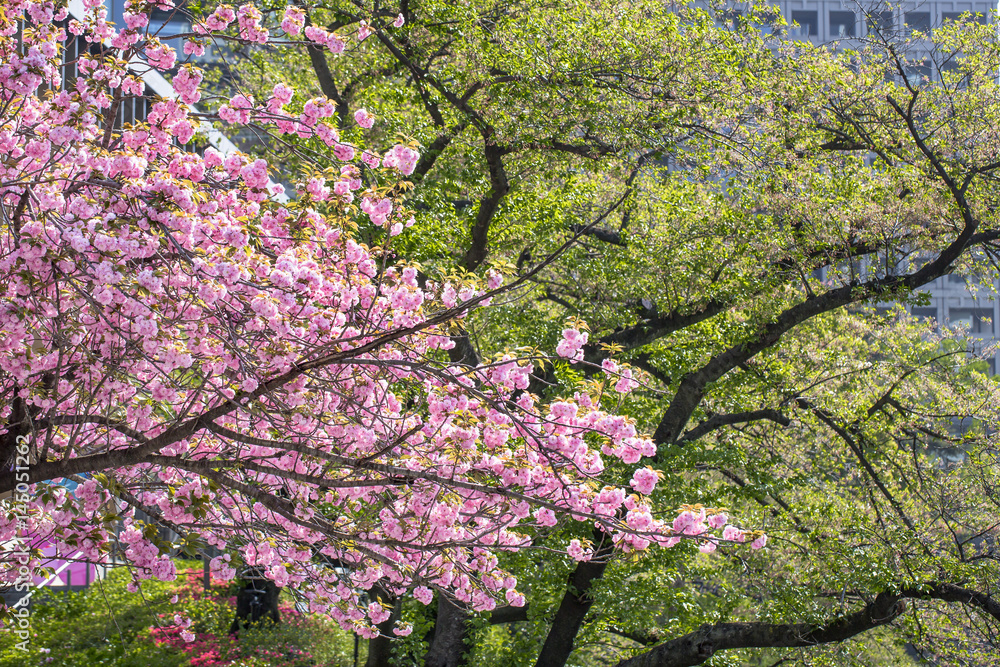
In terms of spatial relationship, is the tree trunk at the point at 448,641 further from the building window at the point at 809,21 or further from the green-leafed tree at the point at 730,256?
the building window at the point at 809,21

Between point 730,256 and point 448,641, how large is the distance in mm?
5795

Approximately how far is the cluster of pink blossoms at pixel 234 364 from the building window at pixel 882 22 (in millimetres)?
6103

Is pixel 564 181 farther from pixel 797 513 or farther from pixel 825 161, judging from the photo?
pixel 797 513

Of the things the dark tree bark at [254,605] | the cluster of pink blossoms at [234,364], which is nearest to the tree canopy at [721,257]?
the cluster of pink blossoms at [234,364]

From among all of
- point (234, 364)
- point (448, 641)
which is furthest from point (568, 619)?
point (234, 364)

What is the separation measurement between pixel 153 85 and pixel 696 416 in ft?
52.0

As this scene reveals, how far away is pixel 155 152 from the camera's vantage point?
4.63 m

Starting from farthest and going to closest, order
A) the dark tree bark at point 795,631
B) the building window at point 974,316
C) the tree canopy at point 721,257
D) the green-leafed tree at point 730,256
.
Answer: the building window at point 974,316 → the green-leafed tree at point 730,256 → the tree canopy at point 721,257 → the dark tree bark at point 795,631

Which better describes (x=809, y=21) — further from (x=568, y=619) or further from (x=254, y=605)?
(x=568, y=619)

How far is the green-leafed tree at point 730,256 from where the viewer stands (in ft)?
30.0

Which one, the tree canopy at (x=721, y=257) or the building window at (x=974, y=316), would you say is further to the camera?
the building window at (x=974, y=316)

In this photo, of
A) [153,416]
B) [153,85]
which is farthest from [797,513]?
[153,85]

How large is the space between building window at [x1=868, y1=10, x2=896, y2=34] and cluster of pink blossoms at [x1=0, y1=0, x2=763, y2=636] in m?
6.10

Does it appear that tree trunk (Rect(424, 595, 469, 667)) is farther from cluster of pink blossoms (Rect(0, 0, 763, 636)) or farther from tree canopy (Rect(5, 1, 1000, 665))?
cluster of pink blossoms (Rect(0, 0, 763, 636))
